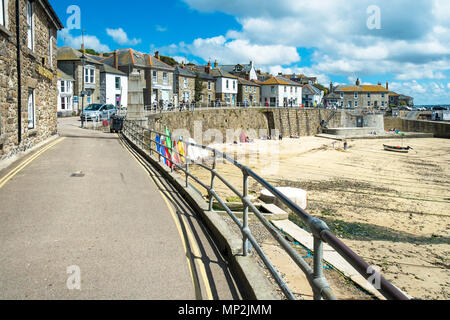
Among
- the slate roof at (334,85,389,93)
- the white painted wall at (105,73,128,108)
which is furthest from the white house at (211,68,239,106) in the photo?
the slate roof at (334,85,389,93)

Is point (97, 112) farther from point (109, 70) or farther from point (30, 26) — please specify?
point (109, 70)

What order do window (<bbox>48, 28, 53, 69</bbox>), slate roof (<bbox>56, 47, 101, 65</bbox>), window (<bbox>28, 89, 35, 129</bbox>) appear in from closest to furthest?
window (<bbox>28, 89, 35, 129</bbox>)
window (<bbox>48, 28, 53, 69</bbox>)
slate roof (<bbox>56, 47, 101, 65</bbox>)

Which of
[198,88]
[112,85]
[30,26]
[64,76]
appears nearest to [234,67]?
[198,88]

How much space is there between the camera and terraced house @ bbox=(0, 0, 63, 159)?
11859 millimetres

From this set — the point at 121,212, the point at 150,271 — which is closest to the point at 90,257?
the point at 150,271

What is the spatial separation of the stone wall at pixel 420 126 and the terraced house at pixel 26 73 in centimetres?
6234

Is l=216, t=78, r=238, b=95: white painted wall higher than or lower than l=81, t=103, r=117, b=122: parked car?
higher

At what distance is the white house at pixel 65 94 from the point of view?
4316cm

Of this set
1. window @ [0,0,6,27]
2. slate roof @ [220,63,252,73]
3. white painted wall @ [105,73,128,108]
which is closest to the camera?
window @ [0,0,6,27]

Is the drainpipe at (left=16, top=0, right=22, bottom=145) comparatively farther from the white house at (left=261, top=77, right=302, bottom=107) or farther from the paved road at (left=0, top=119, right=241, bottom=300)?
the white house at (left=261, top=77, right=302, bottom=107)

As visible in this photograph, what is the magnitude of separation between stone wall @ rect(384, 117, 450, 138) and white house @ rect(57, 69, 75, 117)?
5835 cm

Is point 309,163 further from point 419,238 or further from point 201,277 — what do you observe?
point 201,277

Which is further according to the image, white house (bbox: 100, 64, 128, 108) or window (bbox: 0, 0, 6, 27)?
white house (bbox: 100, 64, 128, 108)
